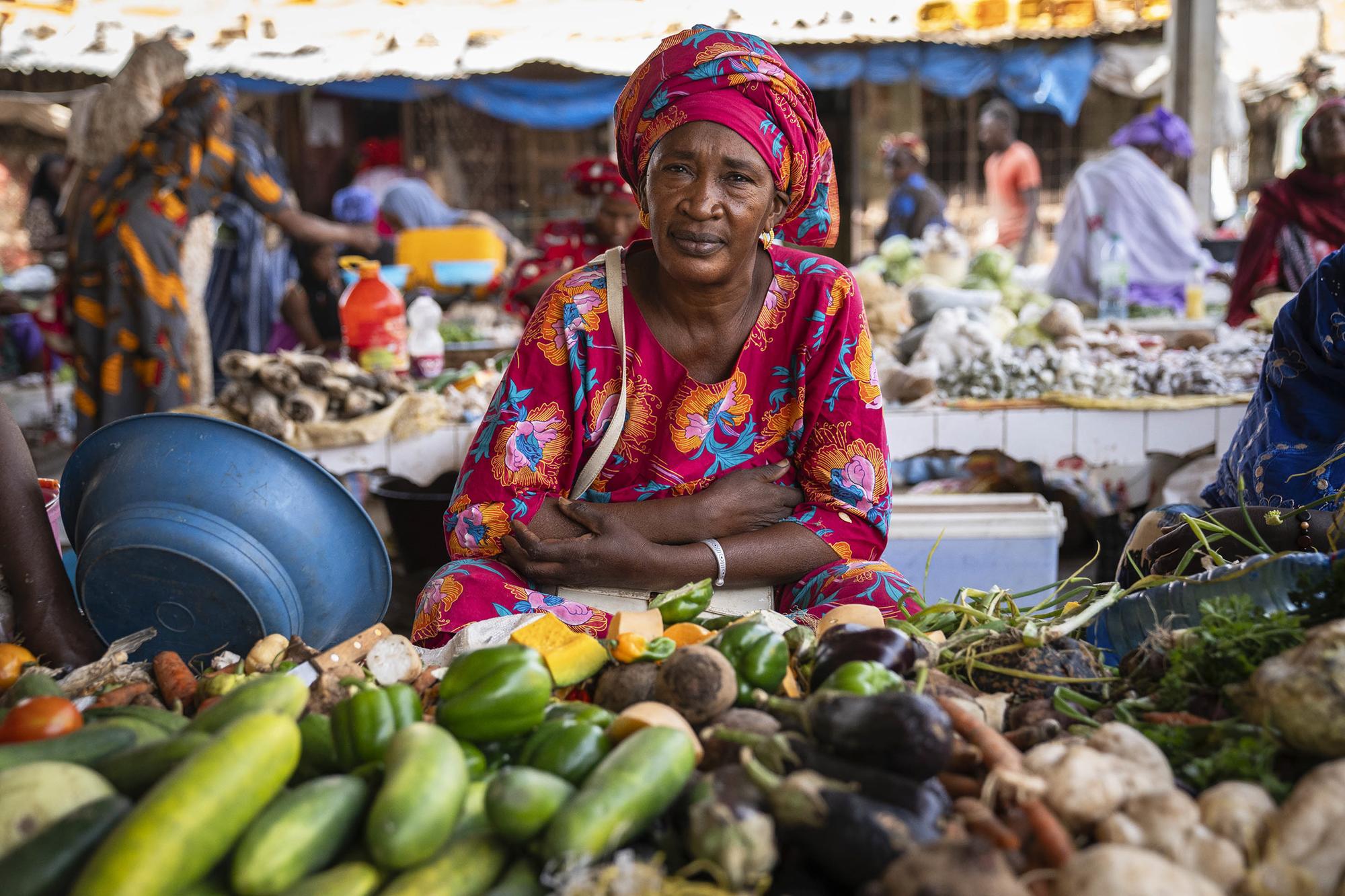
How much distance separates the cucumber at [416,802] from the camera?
38.8 inches

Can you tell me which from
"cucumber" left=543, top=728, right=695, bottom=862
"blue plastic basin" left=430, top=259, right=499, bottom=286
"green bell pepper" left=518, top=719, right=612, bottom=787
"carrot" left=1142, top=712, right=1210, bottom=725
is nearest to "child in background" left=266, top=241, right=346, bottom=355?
"blue plastic basin" left=430, top=259, right=499, bottom=286

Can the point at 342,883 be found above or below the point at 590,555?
above

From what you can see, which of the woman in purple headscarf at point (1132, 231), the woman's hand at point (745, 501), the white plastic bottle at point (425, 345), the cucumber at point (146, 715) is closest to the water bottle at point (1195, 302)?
the woman in purple headscarf at point (1132, 231)

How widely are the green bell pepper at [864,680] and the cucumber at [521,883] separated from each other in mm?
415

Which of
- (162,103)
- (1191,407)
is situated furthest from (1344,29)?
(162,103)

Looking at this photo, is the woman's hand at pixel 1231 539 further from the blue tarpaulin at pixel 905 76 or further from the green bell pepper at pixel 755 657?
the blue tarpaulin at pixel 905 76

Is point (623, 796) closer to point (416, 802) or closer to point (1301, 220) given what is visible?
point (416, 802)

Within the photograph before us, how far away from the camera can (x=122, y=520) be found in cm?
163

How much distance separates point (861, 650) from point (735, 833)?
0.40 meters

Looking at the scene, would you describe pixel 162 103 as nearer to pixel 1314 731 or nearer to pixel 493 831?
pixel 493 831

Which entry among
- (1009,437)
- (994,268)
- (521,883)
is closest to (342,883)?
(521,883)

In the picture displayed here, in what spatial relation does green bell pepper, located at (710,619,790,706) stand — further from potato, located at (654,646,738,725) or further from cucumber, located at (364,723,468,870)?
cucumber, located at (364,723,468,870)

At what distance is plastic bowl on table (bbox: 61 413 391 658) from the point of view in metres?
1.63

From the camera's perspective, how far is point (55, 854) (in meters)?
0.98
